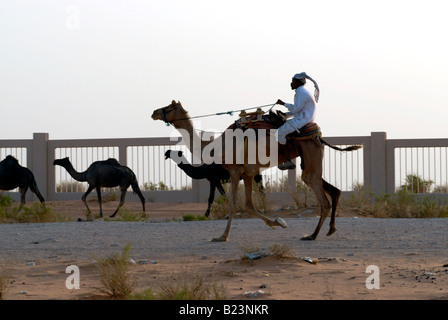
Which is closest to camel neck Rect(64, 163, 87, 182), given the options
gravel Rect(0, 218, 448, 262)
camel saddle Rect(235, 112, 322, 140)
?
gravel Rect(0, 218, 448, 262)

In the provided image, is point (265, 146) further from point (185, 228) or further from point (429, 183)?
point (429, 183)

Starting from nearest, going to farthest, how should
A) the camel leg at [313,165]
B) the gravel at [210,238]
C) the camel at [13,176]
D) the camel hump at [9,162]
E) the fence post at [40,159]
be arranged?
the gravel at [210,238]
the camel leg at [313,165]
the camel at [13,176]
the camel hump at [9,162]
the fence post at [40,159]

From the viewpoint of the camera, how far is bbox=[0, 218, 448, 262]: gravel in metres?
12.5

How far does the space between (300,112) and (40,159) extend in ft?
66.1

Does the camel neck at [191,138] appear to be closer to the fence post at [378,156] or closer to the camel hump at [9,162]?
the camel hump at [9,162]

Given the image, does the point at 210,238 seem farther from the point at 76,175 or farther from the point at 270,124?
the point at 76,175

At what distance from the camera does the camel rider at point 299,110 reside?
13.7 meters

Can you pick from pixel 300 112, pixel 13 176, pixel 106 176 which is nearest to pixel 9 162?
pixel 13 176

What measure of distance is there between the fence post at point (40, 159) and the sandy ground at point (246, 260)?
15.4 metres

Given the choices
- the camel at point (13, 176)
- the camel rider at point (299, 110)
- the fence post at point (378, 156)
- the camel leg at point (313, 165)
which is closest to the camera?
the camel rider at point (299, 110)

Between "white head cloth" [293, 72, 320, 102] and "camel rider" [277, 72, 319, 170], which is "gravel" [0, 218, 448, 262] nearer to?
"camel rider" [277, 72, 319, 170]

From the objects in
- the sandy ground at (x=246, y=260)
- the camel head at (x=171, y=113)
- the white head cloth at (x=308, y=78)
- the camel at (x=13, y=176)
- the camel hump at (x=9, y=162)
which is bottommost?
the sandy ground at (x=246, y=260)

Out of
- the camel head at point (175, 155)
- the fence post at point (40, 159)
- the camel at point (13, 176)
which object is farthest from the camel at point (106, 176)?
the fence post at point (40, 159)
